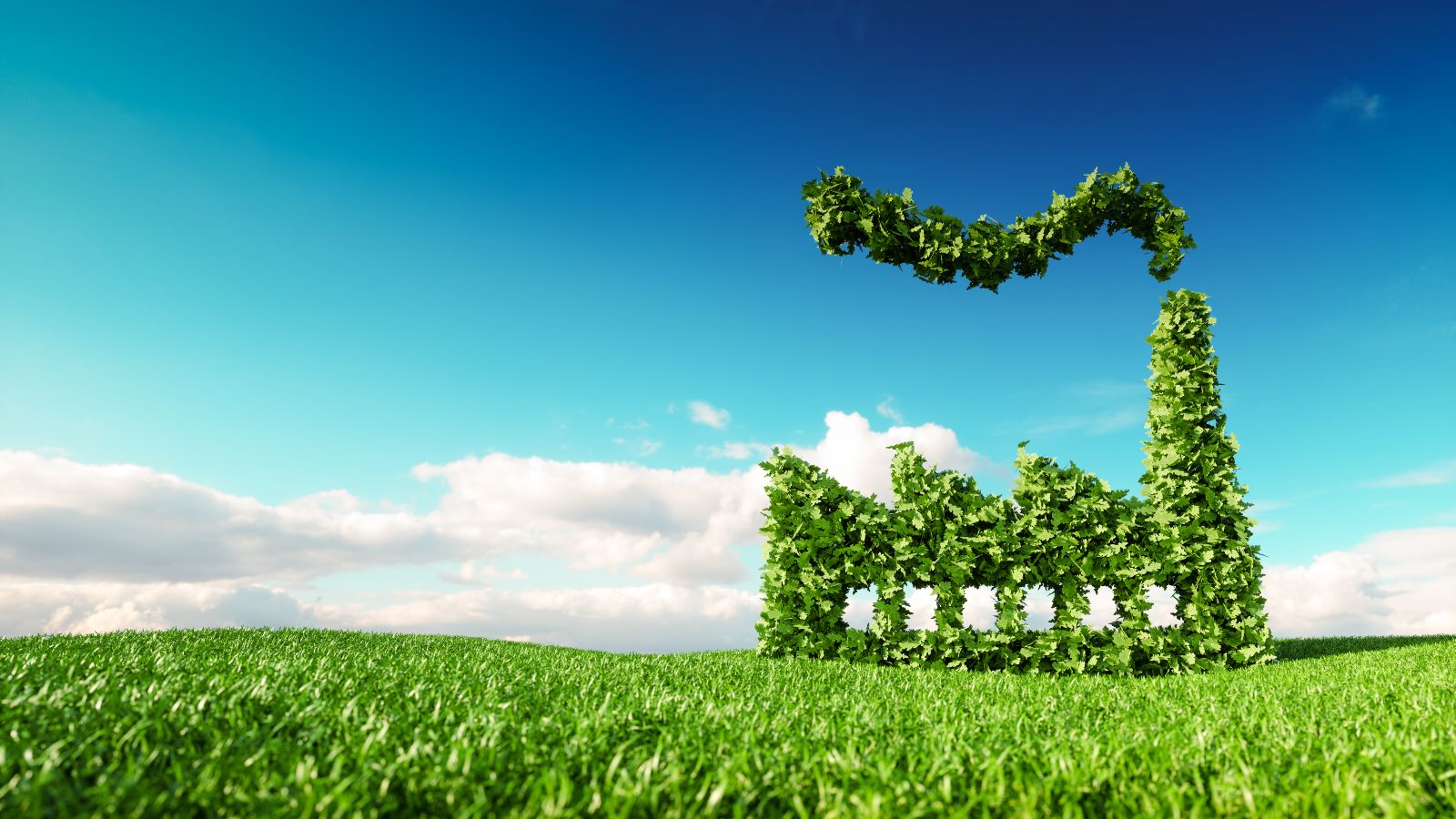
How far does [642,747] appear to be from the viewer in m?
3.70

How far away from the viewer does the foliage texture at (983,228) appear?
41.0ft

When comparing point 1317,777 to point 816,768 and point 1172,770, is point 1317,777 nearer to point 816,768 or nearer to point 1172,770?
point 1172,770

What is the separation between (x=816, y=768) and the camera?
11.2 feet

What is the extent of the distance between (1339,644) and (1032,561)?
8655mm

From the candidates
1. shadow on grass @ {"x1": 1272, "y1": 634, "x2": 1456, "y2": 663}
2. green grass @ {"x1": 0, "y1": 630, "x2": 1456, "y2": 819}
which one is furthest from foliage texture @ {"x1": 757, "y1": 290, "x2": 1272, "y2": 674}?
green grass @ {"x1": 0, "y1": 630, "x2": 1456, "y2": 819}

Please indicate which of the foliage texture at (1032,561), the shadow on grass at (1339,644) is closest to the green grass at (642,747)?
the foliage texture at (1032,561)

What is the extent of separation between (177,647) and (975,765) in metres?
8.34

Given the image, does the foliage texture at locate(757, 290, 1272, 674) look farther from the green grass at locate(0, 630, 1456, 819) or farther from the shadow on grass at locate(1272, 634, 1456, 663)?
the green grass at locate(0, 630, 1456, 819)

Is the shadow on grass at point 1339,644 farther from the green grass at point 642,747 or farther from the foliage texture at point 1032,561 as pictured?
the green grass at point 642,747

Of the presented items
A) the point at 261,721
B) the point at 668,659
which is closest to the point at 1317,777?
the point at 261,721

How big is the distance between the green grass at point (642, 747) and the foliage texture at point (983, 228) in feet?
26.2

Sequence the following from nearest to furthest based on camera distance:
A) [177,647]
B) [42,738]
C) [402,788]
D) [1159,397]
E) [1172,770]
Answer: [402,788], [42,738], [1172,770], [177,647], [1159,397]

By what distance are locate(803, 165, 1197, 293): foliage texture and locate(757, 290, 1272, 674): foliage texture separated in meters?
3.19

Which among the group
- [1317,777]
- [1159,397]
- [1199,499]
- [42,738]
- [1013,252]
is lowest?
[1317,777]
